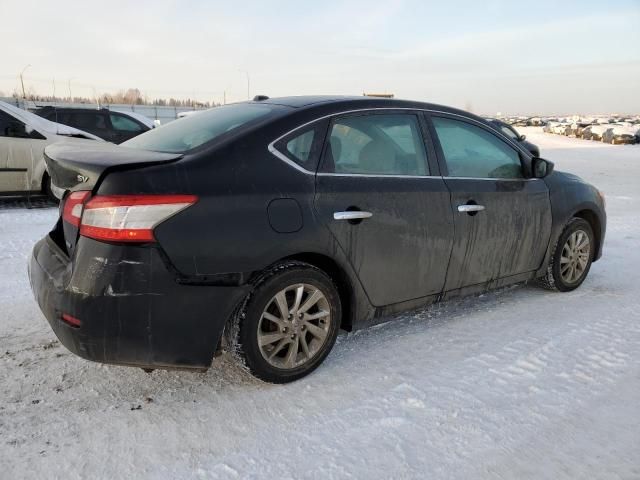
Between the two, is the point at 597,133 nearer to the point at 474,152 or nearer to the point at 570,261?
the point at 570,261

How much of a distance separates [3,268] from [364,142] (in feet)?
11.9

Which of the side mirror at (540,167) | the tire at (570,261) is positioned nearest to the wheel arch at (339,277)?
the side mirror at (540,167)

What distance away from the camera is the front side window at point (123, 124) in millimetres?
12039

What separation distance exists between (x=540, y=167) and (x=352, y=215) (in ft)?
6.35

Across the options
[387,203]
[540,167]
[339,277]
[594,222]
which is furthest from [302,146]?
[594,222]

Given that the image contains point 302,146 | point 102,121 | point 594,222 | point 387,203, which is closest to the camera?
point 302,146

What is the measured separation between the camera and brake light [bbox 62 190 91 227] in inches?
99.3

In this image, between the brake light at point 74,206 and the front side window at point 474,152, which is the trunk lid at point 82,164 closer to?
the brake light at point 74,206

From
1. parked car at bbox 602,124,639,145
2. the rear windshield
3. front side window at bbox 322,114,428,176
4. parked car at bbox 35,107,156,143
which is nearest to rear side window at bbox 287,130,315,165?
front side window at bbox 322,114,428,176

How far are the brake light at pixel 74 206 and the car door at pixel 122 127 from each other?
32.4 ft

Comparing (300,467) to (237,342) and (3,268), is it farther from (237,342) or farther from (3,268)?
(3,268)

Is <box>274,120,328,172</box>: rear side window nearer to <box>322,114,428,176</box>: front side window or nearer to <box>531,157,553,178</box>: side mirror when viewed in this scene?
<box>322,114,428,176</box>: front side window

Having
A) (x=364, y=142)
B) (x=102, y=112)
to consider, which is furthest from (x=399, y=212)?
(x=102, y=112)

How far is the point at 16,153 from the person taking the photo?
753 centimetres
